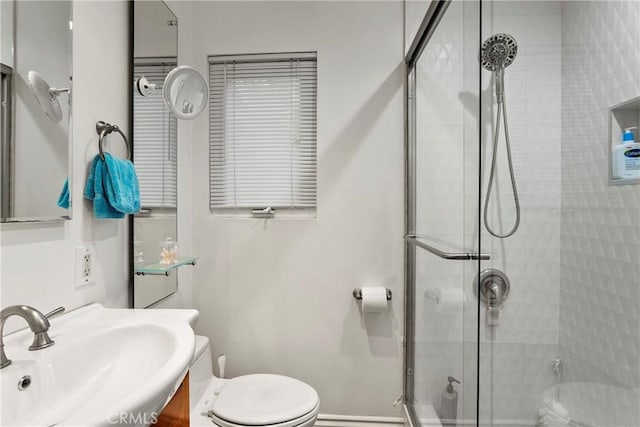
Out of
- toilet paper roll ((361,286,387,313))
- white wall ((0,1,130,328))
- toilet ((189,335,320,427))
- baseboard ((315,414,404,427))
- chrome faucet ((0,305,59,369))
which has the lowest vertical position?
baseboard ((315,414,404,427))

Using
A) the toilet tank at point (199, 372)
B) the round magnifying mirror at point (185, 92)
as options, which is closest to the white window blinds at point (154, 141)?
the round magnifying mirror at point (185, 92)

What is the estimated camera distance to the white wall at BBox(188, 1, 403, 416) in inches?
68.6

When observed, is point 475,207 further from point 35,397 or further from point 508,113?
point 35,397

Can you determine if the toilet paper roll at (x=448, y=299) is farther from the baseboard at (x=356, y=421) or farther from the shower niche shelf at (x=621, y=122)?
the baseboard at (x=356, y=421)

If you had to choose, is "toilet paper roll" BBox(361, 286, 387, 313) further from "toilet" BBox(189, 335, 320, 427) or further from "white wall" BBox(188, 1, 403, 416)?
"toilet" BBox(189, 335, 320, 427)

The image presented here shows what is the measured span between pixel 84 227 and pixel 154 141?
55 cm

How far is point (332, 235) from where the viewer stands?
1.77 metres

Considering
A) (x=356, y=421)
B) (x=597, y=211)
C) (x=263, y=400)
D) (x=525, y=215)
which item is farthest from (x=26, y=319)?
(x=356, y=421)

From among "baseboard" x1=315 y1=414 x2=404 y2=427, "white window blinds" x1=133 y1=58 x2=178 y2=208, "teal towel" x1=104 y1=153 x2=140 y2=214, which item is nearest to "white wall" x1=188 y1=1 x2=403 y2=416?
"baseboard" x1=315 y1=414 x2=404 y2=427

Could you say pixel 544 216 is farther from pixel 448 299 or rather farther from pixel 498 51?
pixel 498 51

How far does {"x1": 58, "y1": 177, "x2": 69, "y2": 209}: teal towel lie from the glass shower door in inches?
49.2

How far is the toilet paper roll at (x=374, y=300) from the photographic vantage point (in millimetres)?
1647

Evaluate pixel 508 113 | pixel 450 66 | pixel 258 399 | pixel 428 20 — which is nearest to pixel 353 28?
pixel 428 20

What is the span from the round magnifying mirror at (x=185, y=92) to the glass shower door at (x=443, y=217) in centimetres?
102
